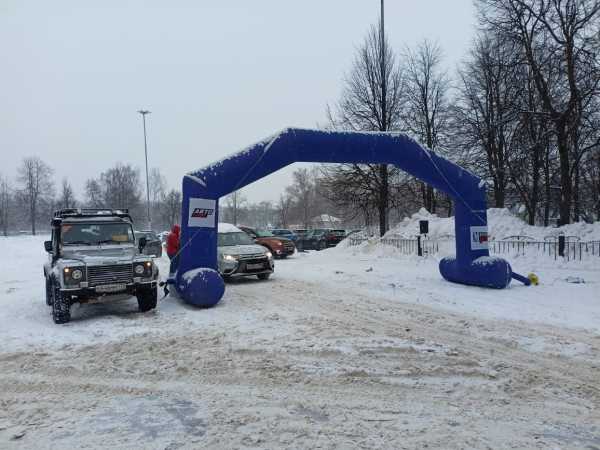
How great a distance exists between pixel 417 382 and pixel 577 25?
2171 cm

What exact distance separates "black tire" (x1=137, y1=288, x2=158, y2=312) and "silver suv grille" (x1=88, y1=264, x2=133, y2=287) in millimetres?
541

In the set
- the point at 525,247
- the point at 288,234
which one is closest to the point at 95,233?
the point at 525,247

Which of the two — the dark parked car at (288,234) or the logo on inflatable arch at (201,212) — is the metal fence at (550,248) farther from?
the dark parked car at (288,234)

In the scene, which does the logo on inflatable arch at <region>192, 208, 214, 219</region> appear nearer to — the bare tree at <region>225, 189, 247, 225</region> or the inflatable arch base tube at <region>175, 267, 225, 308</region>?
the inflatable arch base tube at <region>175, 267, 225, 308</region>

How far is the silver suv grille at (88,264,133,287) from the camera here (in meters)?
8.25

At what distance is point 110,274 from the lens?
843cm

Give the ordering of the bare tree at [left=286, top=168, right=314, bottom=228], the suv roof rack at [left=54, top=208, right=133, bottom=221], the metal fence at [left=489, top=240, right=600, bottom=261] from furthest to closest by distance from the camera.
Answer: the bare tree at [left=286, top=168, right=314, bottom=228] → the metal fence at [left=489, top=240, right=600, bottom=261] → the suv roof rack at [left=54, top=208, right=133, bottom=221]

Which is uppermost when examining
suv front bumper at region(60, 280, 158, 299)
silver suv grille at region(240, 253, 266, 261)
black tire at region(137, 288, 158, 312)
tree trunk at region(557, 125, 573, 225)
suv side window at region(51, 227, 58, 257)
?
tree trunk at region(557, 125, 573, 225)

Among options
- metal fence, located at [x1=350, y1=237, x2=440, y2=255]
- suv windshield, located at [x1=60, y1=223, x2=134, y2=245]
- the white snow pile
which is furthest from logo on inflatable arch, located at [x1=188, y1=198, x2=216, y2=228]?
the white snow pile

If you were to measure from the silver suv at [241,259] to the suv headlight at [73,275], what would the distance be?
5.17 metres

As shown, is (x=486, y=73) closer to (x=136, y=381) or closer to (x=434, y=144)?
(x=434, y=144)

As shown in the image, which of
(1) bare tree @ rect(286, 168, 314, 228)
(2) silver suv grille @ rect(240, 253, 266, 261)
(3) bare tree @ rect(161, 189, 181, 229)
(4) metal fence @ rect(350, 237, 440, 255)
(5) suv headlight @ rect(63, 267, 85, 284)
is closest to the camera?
(5) suv headlight @ rect(63, 267, 85, 284)

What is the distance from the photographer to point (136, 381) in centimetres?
532

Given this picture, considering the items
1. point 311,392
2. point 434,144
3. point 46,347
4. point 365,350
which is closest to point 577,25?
point 434,144
